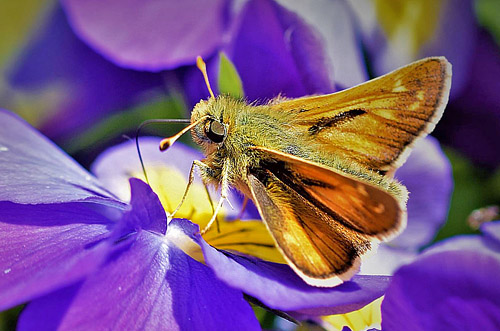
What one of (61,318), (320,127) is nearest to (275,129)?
(320,127)

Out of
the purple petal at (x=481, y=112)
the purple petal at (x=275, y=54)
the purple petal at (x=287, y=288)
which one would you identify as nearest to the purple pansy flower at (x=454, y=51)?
the purple petal at (x=481, y=112)

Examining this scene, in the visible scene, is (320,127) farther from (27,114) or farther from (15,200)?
(27,114)

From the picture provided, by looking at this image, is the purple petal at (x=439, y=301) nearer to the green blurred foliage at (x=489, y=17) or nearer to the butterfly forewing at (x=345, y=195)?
the butterfly forewing at (x=345, y=195)

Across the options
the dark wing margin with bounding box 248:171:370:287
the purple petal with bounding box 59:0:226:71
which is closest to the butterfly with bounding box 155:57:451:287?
the dark wing margin with bounding box 248:171:370:287

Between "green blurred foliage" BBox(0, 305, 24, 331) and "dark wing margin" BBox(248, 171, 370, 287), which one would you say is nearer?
"dark wing margin" BBox(248, 171, 370, 287)

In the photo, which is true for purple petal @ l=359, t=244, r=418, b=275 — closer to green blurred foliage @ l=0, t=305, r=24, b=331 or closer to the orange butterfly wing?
the orange butterfly wing

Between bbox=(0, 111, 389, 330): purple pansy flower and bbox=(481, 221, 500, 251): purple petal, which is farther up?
bbox=(0, 111, 389, 330): purple pansy flower
